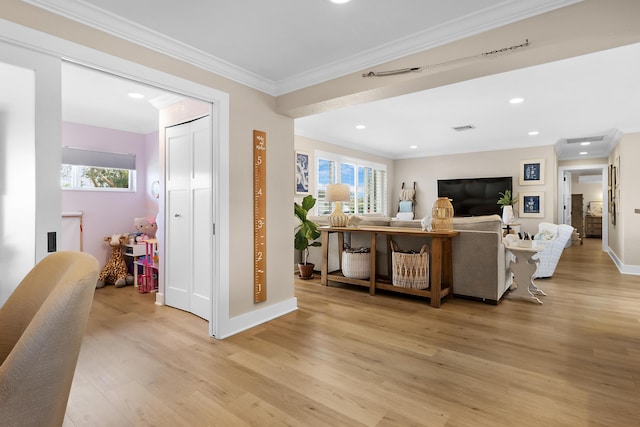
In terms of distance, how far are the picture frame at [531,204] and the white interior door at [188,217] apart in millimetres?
6793

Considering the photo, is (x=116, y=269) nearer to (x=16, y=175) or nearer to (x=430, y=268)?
(x=16, y=175)

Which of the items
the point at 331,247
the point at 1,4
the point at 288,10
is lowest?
the point at 331,247

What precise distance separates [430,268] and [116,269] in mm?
4289

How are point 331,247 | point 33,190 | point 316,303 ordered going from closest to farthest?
point 33,190 < point 316,303 < point 331,247

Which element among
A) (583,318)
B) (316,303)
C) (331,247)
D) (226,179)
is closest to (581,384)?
(583,318)

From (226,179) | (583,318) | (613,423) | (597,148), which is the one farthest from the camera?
(597,148)

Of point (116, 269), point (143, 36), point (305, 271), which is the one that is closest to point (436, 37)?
point (143, 36)

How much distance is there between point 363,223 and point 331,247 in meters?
0.66

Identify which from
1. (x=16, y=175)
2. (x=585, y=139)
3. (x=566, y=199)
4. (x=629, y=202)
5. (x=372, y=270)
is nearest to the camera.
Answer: (x=16, y=175)

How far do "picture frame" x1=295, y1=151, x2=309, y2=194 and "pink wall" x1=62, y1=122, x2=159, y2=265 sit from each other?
2300mm

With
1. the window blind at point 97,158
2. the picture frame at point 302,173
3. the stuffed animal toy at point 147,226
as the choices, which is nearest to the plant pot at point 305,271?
the picture frame at point 302,173

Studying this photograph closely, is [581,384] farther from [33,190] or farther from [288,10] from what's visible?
[33,190]

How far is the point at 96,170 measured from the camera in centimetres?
514

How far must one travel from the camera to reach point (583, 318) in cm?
332
